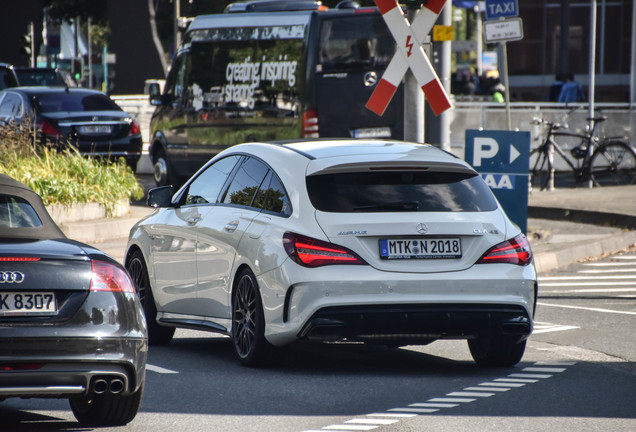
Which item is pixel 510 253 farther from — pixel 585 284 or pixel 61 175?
pixel 61 175

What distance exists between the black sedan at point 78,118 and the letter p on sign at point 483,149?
9917 millimetres

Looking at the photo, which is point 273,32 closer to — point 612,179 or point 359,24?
point 359,24

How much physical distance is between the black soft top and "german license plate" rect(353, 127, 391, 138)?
12.8 m

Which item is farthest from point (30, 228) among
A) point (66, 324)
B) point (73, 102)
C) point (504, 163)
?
point (73, 102)

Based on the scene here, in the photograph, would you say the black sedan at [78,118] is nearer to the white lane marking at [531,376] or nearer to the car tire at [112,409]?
the white lane marking at [531,376]

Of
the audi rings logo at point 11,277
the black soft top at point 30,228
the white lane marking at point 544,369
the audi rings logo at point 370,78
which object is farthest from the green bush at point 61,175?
the audi rings logo at point 11,277

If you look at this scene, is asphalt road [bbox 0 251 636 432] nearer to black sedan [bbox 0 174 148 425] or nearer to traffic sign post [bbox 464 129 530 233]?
black sedan [bbox 0 174 148 425]

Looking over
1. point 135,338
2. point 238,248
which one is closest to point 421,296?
point 238,248

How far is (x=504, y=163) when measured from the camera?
1376 centimetres

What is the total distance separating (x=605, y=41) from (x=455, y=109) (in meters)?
20.3

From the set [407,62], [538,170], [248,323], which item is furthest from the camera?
[538,170]

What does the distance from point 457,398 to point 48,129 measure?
54.1 ft

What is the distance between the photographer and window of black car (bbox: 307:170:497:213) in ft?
26.4

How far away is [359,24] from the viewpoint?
19359mm
